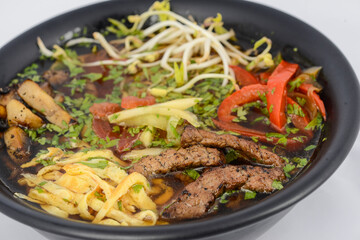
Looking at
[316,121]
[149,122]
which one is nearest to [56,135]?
[149,122]

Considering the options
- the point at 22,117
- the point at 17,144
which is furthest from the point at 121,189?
the point at 22,117

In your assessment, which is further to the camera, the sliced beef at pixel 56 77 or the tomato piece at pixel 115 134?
the sliced beef at pixel 56 77

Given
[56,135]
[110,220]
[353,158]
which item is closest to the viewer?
[110,220]

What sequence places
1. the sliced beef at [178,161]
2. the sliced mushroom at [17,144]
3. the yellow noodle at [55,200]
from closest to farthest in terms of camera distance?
the yellow noodle at [55,200]
the sliced beef at [178,161]
the sliced mushroom at [17,144]

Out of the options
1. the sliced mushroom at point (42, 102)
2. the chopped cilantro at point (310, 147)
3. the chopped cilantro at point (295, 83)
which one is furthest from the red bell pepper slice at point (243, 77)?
the sliced mushroom at point (42, 102)

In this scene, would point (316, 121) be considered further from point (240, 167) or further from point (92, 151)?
point (92, 151)

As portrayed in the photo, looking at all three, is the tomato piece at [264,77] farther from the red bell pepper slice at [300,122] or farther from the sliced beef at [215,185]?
the sliced beef at [215,185]

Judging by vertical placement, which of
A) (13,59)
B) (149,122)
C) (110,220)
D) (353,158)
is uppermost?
(13,59)
